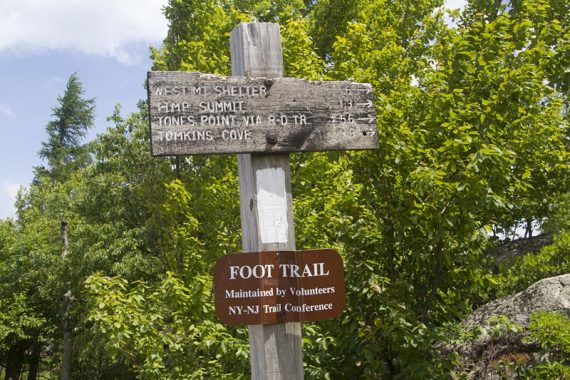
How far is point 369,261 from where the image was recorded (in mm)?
6137

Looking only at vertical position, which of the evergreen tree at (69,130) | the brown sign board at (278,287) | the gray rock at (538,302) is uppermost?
the evergreen tree at (69,130)

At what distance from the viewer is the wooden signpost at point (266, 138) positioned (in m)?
3.49

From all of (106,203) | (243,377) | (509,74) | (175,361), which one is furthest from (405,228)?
(106,203)

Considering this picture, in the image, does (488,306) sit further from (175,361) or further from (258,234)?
(258,234)

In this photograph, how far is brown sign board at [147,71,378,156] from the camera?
3.52m

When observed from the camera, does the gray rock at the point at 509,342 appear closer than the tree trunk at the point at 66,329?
Yes

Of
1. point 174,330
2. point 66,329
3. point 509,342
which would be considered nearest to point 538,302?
point 509,342

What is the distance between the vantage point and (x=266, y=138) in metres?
3.64

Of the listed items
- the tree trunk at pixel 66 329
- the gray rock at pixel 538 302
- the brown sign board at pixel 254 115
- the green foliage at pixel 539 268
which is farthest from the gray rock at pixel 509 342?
the tree trunk at pixel 66 329

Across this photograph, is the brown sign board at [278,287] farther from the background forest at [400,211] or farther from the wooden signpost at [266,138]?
the background forest at [400,211]

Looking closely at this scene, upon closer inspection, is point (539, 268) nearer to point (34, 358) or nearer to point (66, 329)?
point (66, 329)

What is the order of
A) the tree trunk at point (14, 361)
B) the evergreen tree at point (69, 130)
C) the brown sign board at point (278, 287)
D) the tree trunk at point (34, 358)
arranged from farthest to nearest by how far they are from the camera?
the evergreen tree at point (69, 130)
the tree trunk at point (34, 358)
the tree trunk at point (14, 361)
the brown sign board at point (278, 287)

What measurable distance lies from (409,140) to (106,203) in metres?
17.1

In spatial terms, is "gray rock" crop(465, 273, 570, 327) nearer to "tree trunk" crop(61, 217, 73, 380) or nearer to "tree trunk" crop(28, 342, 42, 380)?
"tree trunk" crop(61, 217, 73, 380)
